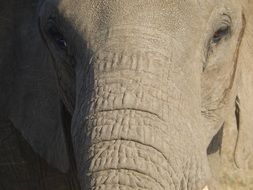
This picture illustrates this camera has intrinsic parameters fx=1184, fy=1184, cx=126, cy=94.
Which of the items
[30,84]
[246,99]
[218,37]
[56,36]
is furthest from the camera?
[30,84]

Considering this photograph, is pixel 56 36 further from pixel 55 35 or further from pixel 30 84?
pixel 30 84

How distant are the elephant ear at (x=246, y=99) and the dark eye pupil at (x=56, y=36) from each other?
62cm

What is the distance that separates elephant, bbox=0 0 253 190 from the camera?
3406 millimetres

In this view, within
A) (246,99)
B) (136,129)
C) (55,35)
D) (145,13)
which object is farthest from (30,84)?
(136,129)

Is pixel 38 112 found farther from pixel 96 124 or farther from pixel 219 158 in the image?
pixel 96 124

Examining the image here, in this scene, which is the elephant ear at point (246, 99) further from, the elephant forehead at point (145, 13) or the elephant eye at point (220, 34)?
the elephant forehead at point (145, 13)

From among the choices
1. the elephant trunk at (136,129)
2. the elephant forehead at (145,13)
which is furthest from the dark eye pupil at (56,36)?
the elephant trunk at (136,129)

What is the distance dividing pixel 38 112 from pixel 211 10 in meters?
0.97

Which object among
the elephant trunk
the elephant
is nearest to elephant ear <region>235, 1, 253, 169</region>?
the elephant

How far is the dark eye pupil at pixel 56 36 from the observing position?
13.0 feet

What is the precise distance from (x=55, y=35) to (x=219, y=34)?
55 cm

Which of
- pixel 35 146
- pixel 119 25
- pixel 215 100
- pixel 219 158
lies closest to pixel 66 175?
pixel 35 146

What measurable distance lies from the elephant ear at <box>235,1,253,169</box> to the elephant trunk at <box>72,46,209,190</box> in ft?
1.91

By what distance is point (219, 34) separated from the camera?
12.8 feet
